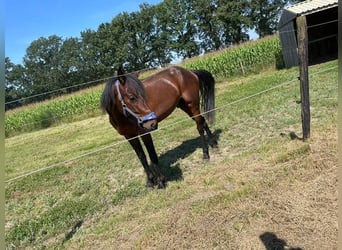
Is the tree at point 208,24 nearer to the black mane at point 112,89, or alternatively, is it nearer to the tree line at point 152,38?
the tree line at point 152,38

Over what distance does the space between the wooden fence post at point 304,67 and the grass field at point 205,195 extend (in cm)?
25

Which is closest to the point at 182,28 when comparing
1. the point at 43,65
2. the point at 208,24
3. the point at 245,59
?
the point at 208,24

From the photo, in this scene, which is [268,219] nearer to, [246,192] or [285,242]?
[285,242]

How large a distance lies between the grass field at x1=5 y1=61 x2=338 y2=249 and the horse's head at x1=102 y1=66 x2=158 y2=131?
0.77m

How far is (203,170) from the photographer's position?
5.55 m

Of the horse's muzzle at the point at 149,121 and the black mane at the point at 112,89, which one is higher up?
the black mane at the point at 112,89

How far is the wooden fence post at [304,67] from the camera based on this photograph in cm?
522

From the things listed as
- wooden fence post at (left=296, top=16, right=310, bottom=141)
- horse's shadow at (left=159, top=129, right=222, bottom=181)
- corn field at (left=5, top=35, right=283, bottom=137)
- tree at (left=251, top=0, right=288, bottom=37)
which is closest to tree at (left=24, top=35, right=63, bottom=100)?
tree at (left=251, top=0, right=288, bottom=37)

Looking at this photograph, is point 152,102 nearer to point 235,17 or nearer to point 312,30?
point 312,30

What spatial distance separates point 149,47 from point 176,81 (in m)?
55.2

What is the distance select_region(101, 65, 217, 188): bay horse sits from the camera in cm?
473

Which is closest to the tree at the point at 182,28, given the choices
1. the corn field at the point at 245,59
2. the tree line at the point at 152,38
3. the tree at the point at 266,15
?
the tree line at the point at 152,38

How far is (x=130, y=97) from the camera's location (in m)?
4.71

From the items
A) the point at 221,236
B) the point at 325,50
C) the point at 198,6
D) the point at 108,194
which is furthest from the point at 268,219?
the point at 198,6
